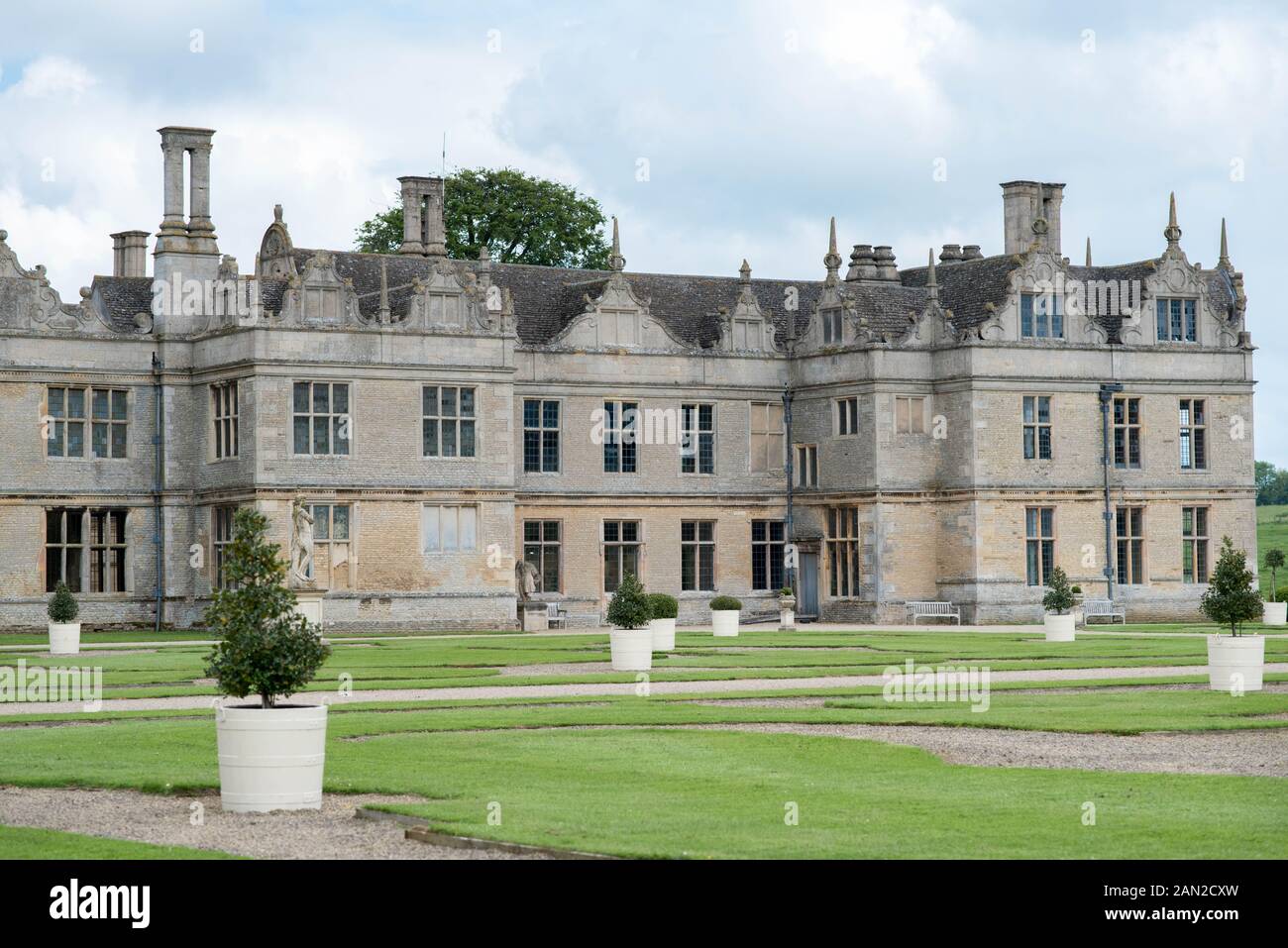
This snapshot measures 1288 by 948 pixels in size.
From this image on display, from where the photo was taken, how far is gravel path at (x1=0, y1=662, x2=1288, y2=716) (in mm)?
27828

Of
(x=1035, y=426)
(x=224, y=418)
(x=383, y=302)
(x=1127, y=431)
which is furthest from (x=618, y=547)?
(x=1127, y=431)

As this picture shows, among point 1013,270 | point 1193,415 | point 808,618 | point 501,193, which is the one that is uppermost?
point 501,193

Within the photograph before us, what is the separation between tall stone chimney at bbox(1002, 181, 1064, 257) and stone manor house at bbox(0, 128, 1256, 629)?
0.27 ft

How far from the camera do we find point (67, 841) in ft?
51.6

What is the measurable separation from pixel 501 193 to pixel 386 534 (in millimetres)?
28779

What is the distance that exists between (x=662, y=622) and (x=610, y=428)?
615 inches

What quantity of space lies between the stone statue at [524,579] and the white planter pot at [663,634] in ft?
39.0

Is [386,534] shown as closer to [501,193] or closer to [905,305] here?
[905,305]

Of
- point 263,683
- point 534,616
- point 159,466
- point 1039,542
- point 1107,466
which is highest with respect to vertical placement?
point 159,466

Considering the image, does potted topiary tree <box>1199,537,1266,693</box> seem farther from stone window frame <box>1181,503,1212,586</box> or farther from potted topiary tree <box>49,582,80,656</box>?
stone window frame <box>1181,503,1212,586</box>

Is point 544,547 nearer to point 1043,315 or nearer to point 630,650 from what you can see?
point 1043,315

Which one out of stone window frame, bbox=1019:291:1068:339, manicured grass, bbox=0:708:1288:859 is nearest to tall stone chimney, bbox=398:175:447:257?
stone window frame, bbox=1019:291:1068:339

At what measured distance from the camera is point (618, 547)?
56219mm
